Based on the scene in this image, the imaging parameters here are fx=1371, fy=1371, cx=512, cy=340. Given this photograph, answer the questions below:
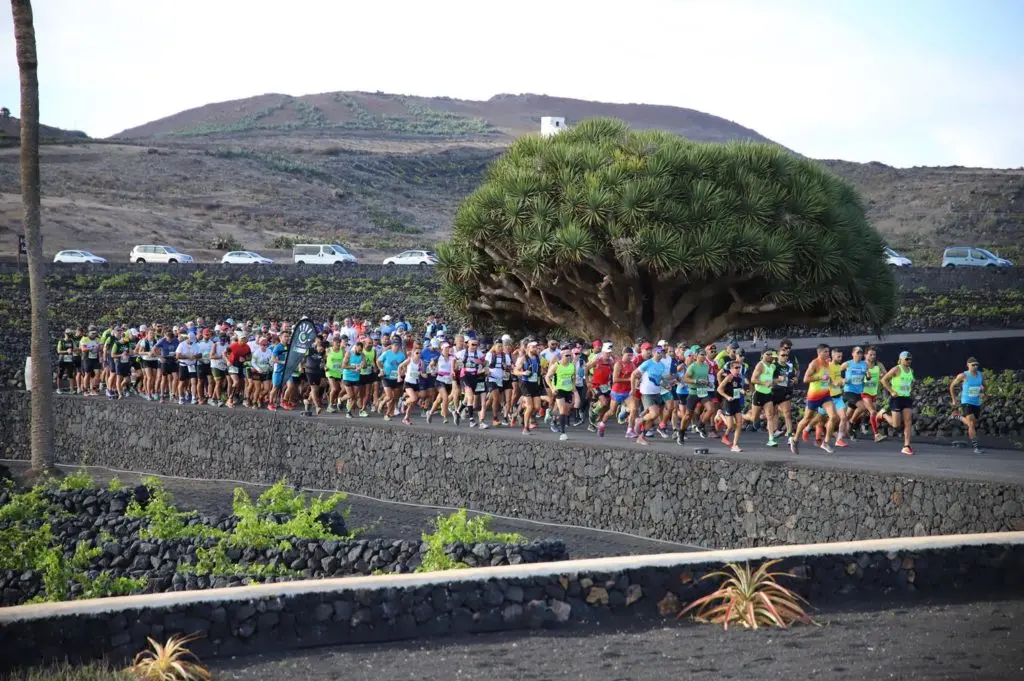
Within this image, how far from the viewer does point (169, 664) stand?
29.9 feet

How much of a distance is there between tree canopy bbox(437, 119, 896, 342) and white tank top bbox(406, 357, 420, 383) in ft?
17.2

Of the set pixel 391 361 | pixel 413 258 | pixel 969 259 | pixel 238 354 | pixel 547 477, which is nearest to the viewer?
pixel 547 477

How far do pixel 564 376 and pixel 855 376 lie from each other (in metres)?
4.64

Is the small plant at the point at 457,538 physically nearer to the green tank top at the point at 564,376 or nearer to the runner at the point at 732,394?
the runner at the point at 732,394

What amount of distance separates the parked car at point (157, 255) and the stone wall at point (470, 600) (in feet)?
188

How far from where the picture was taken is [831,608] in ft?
36.3

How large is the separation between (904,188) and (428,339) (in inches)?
3219

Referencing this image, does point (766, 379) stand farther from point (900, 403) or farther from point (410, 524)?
point (410, 524)

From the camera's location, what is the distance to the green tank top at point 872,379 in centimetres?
2069

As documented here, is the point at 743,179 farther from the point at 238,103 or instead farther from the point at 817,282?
the point at 238,103

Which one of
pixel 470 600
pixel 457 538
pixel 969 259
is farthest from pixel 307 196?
pixel 470 600

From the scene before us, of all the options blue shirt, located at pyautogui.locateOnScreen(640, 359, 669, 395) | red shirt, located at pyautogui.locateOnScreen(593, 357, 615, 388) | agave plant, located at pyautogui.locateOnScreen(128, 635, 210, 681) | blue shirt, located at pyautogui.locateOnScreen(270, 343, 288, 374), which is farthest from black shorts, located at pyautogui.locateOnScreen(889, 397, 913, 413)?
agave plant, located at pyautogui.locateOnScreen(128, 635, 210, 681)

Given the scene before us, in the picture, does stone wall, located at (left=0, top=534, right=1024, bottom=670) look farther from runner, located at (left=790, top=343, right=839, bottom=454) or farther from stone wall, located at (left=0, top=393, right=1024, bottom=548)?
runner, located at (left=790, top=343, right=839, bottom=454)

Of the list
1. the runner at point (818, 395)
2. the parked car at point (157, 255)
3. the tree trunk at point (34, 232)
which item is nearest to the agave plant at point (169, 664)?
the runner at point (818, 395)
